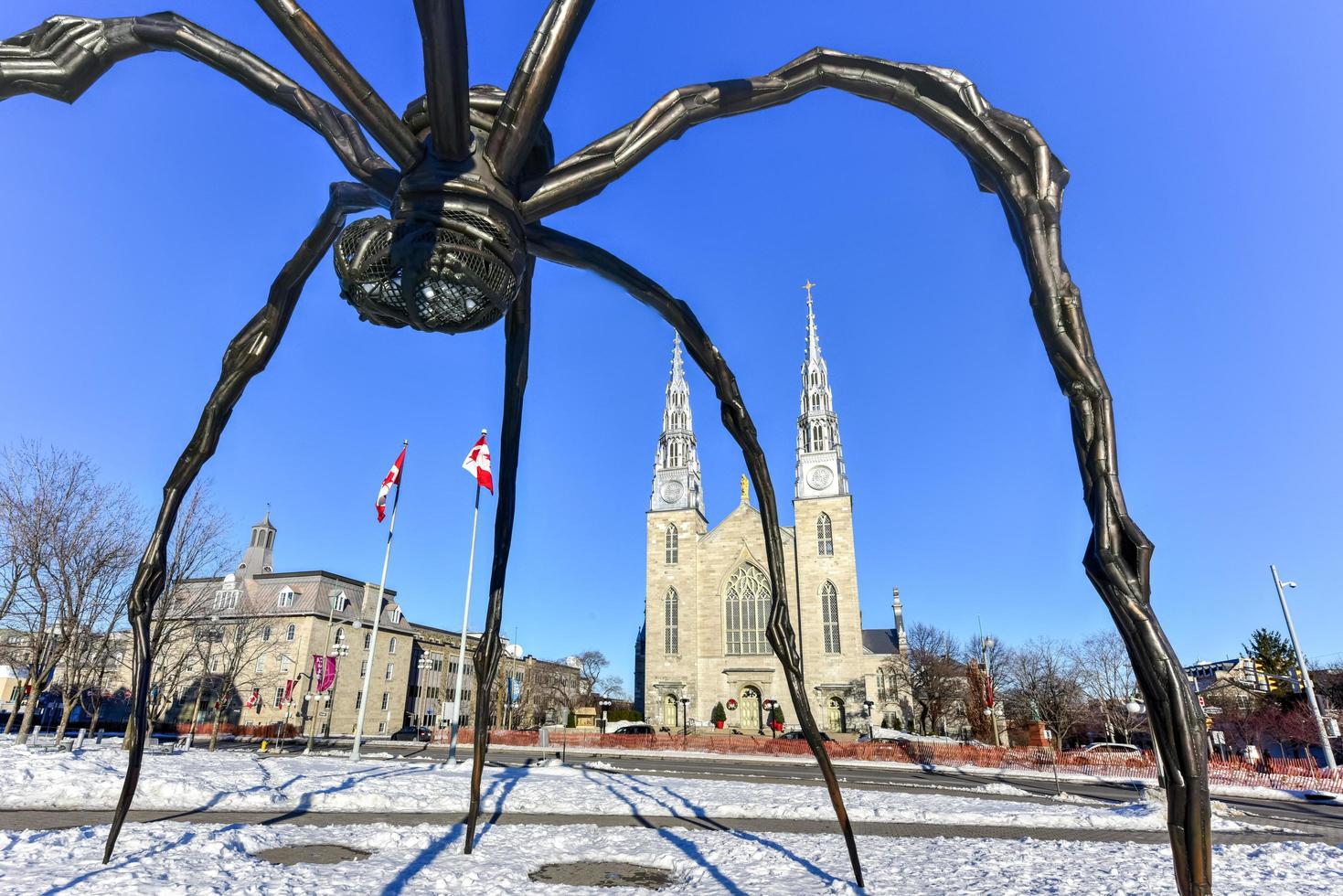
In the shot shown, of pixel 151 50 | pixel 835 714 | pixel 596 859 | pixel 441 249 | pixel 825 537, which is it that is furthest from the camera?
pixel 825 537

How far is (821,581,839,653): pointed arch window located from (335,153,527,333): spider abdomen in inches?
1965

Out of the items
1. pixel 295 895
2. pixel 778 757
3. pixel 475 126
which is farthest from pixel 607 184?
pixel 778 757

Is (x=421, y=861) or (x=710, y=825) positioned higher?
(x=421, y=861)

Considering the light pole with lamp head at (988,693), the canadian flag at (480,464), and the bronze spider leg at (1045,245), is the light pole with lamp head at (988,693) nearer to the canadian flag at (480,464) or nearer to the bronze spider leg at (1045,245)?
the canadian flag at (480,464)

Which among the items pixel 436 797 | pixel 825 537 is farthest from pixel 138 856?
pixel 825 537

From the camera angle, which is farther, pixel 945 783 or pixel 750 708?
pixel 750 708

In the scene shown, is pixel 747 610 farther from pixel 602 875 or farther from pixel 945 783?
pixel 602 875

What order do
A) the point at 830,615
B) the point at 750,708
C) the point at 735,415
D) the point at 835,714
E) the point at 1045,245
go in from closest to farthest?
1. the point at 1045,245
2. the point at 735,415
3. the point at 835,714
4. the point at 830,615
5. the point at 750,708

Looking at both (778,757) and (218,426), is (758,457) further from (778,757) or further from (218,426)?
(778,757)

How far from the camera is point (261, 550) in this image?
56.4 m

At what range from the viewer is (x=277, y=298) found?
4.20 metres

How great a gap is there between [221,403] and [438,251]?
2115 millimetres

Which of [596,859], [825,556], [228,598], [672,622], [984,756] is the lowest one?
[984,756]

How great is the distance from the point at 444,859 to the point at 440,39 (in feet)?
19.6
